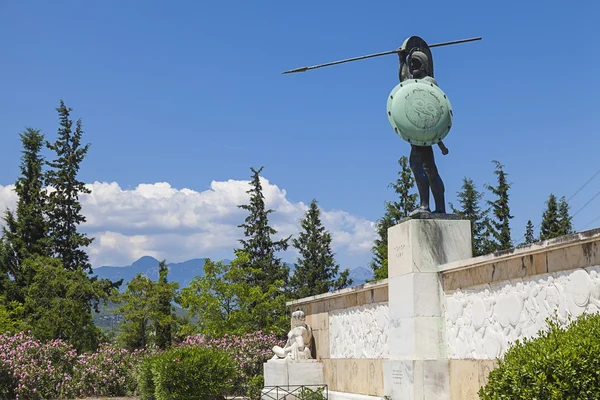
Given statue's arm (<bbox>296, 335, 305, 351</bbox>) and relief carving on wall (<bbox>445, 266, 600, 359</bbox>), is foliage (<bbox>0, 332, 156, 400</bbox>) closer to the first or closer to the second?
statue's arm (<bbox>296, 335, 305, 351</bbox>)

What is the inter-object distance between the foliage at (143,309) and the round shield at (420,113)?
26.2 m

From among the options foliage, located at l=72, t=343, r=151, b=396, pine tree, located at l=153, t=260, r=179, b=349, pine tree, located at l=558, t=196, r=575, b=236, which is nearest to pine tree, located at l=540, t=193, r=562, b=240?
pine tree, located at l=558, t=196, r=575, b=236

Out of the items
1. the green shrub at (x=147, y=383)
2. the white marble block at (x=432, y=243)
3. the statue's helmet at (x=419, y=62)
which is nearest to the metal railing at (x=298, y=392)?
the green shrub at (x=147, y=383)

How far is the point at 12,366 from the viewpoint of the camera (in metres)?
22.4

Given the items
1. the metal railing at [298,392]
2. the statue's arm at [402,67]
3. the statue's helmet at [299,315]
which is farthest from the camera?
the statue's helmet at [299,315]

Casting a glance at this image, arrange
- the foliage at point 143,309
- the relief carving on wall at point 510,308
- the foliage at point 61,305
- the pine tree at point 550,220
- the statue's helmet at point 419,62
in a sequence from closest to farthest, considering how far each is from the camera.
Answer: the relief carving on wall at point 510,308 < the statue's helmet at point 419,62 < the foliage at point 61,305 < the foliage at point 143,309 < the pine tree at point 550,220

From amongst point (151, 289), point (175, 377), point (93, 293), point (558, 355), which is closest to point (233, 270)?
point (151, 289)

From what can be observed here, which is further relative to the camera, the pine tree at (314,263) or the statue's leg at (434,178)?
the pine tree at (314,263)

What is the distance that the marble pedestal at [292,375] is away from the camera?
1656 cm

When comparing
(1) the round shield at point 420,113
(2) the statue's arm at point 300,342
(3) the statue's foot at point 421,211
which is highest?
(1) the round shield at point 420,113

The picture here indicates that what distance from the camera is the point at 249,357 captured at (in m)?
21.3

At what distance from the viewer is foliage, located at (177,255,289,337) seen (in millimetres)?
32188

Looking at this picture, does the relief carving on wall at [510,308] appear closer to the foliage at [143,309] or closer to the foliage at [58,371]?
the foliage at [58,371]

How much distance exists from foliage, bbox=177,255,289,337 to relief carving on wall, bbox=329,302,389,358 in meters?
15.8
